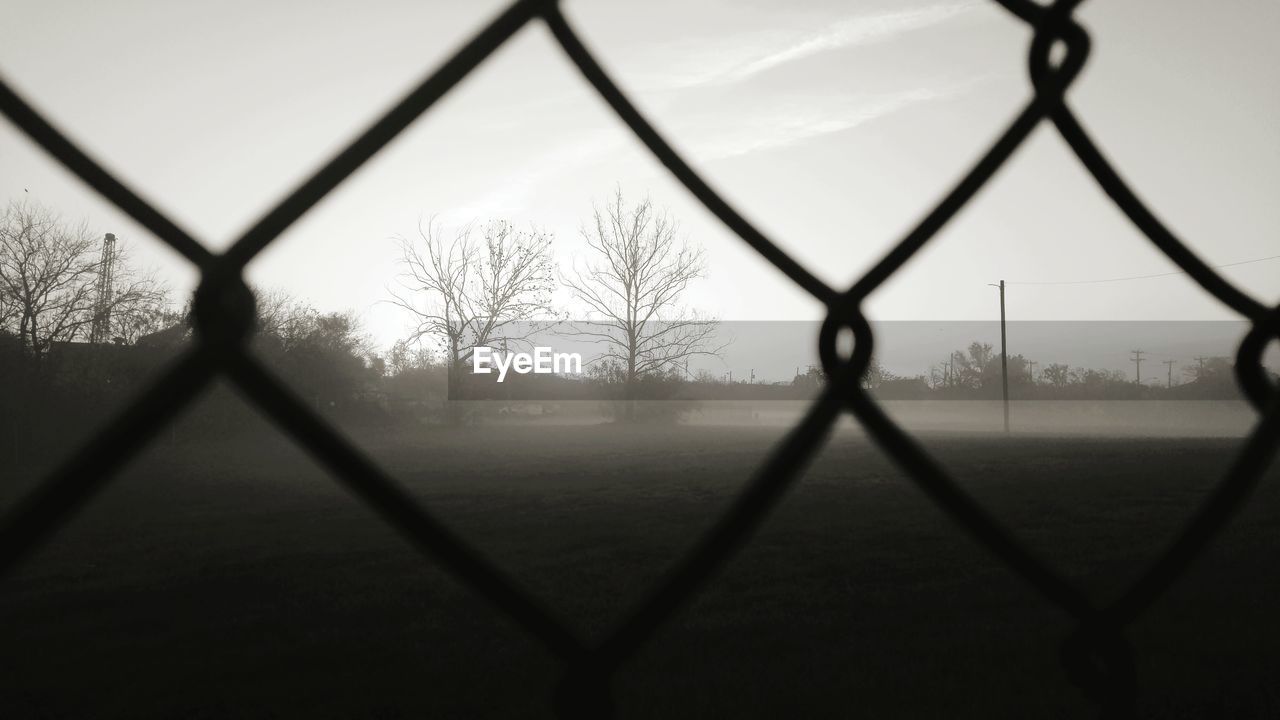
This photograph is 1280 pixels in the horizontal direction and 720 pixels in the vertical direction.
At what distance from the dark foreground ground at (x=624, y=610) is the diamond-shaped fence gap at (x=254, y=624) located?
2cm

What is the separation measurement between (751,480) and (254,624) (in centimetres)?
495

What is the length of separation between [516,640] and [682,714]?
1270 mm

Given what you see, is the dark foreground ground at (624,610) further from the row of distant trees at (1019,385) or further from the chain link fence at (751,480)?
the row of distant trees at (1019,385)

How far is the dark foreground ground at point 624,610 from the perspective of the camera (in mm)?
3467

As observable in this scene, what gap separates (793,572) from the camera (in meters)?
5.63

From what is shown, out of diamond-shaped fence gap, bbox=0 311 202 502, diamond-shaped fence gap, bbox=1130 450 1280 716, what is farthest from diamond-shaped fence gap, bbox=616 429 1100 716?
diamond-shaped fence gap, bbox=0 311 202 502

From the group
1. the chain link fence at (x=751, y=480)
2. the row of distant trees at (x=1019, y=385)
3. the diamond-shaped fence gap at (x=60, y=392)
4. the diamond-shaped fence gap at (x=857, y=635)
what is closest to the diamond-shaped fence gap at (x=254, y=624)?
the diamond-shaped fence gap at (x=857, y=635)

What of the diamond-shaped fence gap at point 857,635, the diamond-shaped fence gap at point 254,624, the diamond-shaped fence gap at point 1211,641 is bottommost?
the diamond-shaped fence gap at point 1211,641

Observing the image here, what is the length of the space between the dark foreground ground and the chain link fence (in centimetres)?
248

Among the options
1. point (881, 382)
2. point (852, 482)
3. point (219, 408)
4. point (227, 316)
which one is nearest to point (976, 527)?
point (227, 316)

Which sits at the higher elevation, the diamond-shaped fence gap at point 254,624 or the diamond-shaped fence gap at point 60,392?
the diamond-shaped fence gap at point 60,392

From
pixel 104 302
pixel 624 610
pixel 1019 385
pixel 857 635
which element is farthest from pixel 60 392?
pixel 1019 385

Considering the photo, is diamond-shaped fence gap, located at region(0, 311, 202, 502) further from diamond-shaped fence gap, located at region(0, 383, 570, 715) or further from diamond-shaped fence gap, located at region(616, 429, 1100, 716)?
diamond-shaped fence gap, located at region(616, 429, 1100, 716)

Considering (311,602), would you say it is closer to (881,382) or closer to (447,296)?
(447,296)
